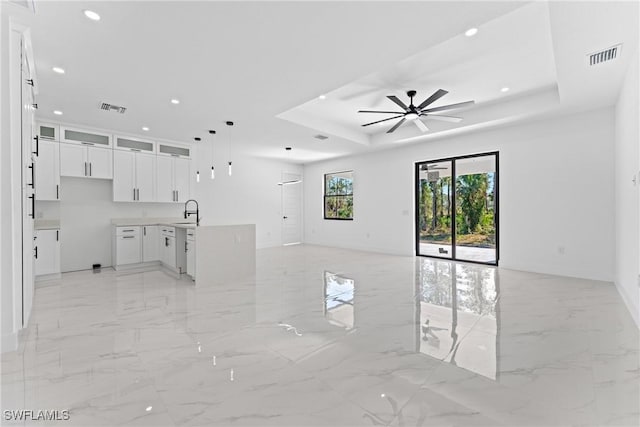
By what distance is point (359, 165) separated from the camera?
831 cm

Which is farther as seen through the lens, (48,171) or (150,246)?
(150,246)

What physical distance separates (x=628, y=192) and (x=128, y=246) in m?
7.66

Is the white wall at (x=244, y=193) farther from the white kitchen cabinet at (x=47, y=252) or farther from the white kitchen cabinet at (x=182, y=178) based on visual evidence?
the white kitchen cabinet at (x=47, y=252)

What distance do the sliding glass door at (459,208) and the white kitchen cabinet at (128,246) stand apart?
19.9 ft

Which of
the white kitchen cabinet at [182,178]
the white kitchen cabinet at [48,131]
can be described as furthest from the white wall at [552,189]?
the white kitchen cabinet at [48,131]

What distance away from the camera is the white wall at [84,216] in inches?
217

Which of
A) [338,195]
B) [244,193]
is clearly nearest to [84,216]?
[244,193]

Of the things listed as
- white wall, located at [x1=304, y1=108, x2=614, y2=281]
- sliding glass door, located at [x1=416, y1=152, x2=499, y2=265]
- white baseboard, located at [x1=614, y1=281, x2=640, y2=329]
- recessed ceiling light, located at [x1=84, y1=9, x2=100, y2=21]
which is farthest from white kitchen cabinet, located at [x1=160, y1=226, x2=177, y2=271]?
white baseboard, located at [x1=614, y1=281, x2=640, y2=329]

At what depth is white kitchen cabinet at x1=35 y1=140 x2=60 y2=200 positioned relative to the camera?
5.00 meters

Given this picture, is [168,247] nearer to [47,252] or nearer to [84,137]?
[47,252]

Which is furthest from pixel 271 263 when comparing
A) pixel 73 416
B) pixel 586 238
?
pixel 586 238

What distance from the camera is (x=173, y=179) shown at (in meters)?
6.59

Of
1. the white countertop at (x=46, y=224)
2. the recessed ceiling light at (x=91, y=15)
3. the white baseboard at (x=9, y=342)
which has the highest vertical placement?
the recessed ceiling light at (x=91, y=15)

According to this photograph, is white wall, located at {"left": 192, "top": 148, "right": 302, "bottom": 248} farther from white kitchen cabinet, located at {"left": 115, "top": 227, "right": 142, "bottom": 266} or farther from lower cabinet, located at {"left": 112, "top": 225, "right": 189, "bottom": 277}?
white kitchen cabinet, located at {"left": 115, "top": 227, "right": 142, "bottom": 266}
